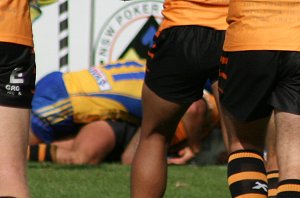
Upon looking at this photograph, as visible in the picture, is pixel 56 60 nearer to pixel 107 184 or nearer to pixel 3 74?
pixel 107 184

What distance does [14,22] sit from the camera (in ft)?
12.2

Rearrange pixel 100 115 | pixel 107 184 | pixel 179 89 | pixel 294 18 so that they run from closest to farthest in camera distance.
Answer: pixel 294 18 → pixel 179 89 → pixel 107 184 → pixel 100 115

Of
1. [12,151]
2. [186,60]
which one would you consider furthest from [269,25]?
[12,151]

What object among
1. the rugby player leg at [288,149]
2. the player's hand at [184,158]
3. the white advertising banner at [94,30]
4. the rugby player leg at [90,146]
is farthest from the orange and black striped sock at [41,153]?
the rugby player leg at [288,149]

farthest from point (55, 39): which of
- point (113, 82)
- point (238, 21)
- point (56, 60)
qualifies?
point (238, 21)

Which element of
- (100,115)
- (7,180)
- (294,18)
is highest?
(294,18)

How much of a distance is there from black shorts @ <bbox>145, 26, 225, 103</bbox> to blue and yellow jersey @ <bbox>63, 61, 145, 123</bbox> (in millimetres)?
3479

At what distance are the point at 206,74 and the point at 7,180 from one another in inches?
51.0

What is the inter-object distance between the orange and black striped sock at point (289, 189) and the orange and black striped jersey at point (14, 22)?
1.11m

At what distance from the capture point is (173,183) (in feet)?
23.0

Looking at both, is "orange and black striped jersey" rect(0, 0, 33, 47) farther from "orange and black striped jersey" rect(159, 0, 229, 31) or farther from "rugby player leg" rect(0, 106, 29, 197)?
"orange and black striped jersey" rect(159, 0, 229, 31)

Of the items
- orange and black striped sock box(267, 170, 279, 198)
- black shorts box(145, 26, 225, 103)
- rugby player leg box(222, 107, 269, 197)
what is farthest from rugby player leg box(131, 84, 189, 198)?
rugby player leg box(222, 107, 269, 197)

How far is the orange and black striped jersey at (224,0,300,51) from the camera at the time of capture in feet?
12.9

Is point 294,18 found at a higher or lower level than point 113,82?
higher
